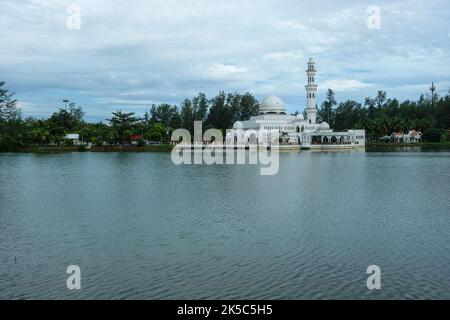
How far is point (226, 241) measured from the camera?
15.5 meters

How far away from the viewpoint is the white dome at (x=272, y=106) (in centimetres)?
9919

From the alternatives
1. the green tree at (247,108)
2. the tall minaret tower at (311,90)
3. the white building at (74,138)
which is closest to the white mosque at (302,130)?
the tall minaret tower at (311,90)

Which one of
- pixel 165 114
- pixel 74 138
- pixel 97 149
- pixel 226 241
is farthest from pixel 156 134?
pixel 226 241

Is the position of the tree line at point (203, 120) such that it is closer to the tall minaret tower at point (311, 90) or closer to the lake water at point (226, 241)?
the tall minaret tower at point (311, 90)

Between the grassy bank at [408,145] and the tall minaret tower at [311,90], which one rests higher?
the tall minaret tower at [311,90]

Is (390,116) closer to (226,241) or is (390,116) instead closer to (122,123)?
(122,123)

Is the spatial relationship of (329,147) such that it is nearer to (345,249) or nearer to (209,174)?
(209,174)

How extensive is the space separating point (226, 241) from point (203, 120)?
86820mm

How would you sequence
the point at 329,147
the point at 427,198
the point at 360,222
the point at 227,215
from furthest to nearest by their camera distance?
the point at 329,147
the point at 427,198
the point at 227,215
the point at 360,222
